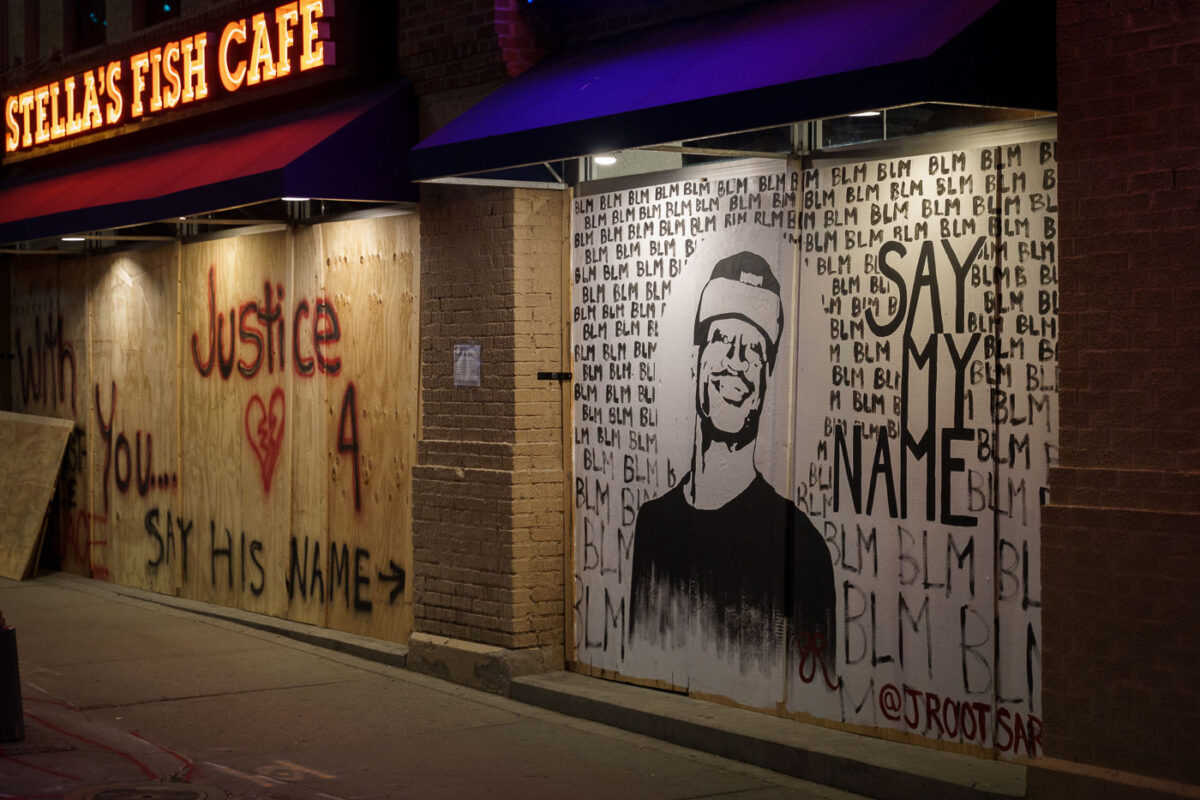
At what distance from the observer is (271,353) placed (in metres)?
12.3

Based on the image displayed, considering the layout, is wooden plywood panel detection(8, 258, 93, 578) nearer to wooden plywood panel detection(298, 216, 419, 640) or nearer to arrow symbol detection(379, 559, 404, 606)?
wooden plywood panel detection(298, 216, 419, 640)

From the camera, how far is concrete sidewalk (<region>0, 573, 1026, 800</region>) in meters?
7.36

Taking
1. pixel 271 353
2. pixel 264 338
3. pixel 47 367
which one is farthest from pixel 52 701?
pixel 47 367

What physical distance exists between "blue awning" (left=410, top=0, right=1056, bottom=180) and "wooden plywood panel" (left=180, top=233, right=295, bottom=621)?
325 centimetres

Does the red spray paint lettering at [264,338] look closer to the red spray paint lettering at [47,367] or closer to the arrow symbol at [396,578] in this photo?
the arrow symbol at [396,578]

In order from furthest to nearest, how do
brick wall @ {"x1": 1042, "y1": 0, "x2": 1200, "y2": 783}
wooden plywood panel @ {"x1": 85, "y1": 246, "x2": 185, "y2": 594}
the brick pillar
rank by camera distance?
wooden plywood panel @ {"x1": 85, "y1": 246, "x2": 185, "y2": 594} < the brick pillar < brick wall @ {"x1": 1042, "y1": 0, "x2": 1200, "y2": 783}

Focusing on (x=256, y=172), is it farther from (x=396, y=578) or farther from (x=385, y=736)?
(x=385, y=736)

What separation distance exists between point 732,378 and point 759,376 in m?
0.21

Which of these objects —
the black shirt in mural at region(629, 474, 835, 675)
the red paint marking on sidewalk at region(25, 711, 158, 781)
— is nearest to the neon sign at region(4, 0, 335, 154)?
the black shirt in mural at region(629, 474, 835, 675)

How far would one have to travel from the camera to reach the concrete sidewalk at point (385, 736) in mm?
7355

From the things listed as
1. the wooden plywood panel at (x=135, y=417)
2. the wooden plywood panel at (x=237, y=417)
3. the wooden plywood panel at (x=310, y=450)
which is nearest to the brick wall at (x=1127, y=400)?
the wooden plywood panel at (x=310, y=450)

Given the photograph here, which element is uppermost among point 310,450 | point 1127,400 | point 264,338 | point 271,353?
point 264,338

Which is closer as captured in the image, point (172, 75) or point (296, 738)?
point (296, 738)

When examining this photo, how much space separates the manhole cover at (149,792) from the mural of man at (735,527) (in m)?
2.83
